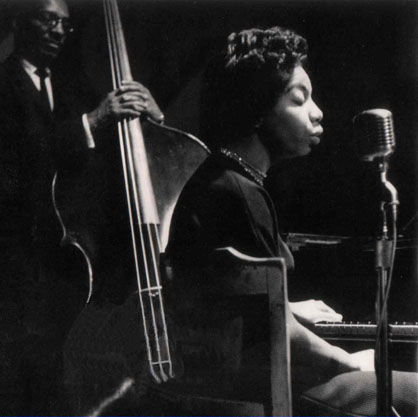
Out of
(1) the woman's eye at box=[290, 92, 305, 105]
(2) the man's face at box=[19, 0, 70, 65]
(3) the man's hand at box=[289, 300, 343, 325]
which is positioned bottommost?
(3) the man's hand at box=[289, 300, 343, 325]

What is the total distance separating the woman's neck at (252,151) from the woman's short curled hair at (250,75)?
0.07 ft

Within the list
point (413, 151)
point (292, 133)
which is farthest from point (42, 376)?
point (413, 151)

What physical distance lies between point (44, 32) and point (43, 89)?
0.68 ft

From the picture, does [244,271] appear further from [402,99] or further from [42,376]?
[402,99]

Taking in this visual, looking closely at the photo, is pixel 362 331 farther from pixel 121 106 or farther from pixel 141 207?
pixel 121 106

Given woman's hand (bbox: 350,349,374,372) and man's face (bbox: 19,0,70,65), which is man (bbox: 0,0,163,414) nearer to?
man's face (bbox: 19,0,70,65)

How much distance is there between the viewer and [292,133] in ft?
4.66

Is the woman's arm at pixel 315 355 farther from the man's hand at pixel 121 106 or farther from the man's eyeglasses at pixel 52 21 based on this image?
the man's eyeglasses at pixel 52 21

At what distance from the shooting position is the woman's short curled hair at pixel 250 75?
1366 millimetres

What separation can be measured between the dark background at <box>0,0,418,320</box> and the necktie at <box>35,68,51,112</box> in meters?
0.14

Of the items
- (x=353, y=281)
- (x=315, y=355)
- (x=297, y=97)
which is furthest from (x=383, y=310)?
(x=353, y=281)

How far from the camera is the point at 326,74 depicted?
2.42 metres

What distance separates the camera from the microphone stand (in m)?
1.15

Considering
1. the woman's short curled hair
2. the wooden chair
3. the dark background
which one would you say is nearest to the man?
the dark background
